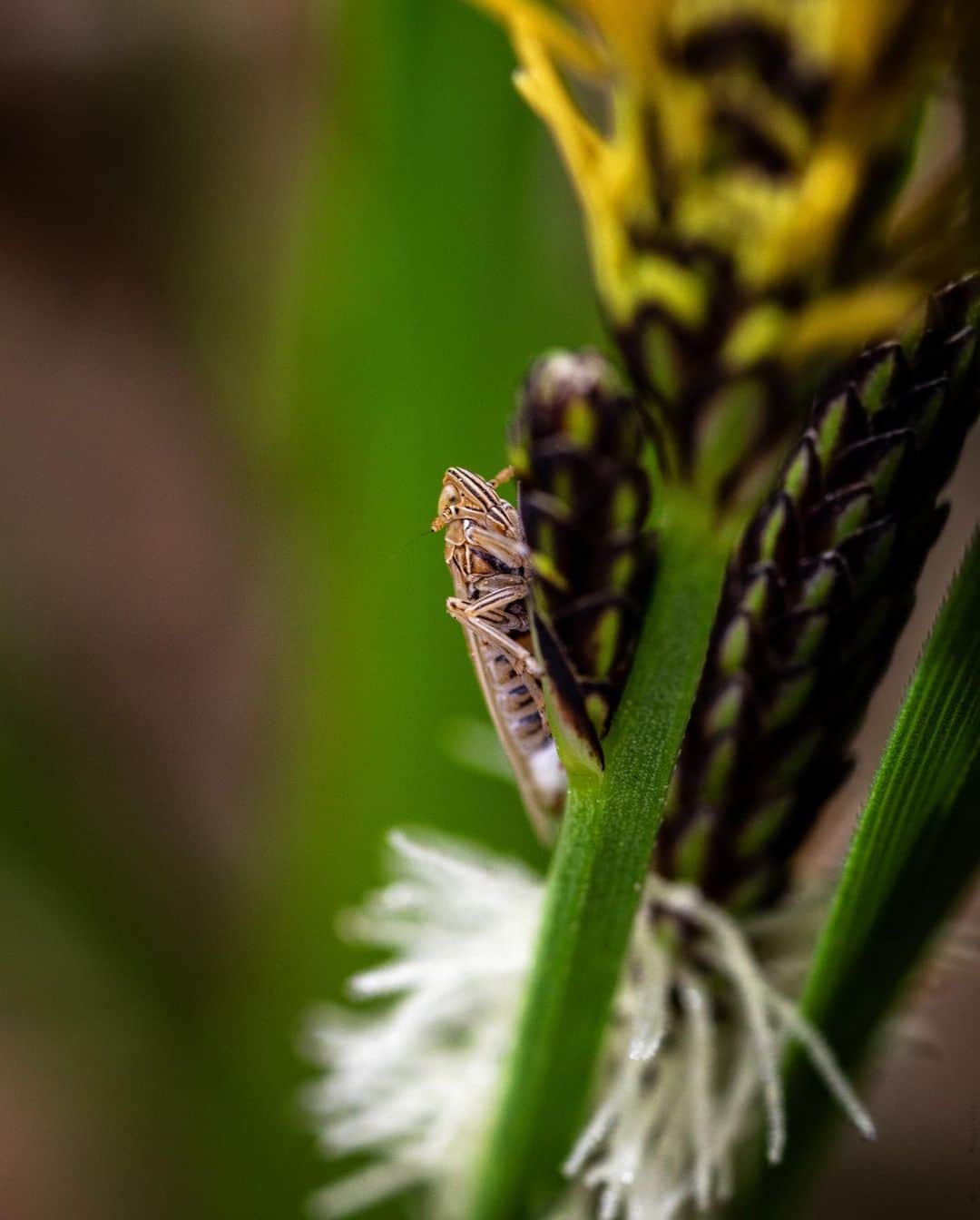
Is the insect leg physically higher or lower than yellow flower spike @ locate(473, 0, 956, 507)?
lower

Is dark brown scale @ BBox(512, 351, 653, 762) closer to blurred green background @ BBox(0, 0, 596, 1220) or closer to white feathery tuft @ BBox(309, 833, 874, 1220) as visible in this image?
white feathery tuft @ BBox(309, 833, 874, 1220)

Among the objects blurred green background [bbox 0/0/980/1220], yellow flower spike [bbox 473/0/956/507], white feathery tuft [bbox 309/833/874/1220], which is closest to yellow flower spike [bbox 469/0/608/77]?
yellow flower spike [bbox 473/0/956/507]

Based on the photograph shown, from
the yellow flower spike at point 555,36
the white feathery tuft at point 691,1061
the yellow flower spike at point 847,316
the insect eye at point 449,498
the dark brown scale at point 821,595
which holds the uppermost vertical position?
the yellow flower spike at point 555,36

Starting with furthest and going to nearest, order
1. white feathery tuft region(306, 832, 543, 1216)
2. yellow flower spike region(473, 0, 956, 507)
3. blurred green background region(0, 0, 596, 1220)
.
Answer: blurred green background region(0, 0, 596, 1220)
white feathery tuft region(306, 832, 543, 1216)
yellow flower spike region(473, 0, 956, 507)

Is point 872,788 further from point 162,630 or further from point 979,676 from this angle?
point 162,630

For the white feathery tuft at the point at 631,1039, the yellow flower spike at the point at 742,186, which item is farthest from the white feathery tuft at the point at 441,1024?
the yellow flower spike at the point at 742,186

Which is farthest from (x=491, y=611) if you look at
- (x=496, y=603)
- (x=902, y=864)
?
(x=902, y=864)

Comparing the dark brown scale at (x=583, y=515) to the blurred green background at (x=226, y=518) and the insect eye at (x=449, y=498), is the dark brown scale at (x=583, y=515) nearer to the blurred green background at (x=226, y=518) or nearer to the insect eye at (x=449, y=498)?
the insect eye at (x=449, y=498)
